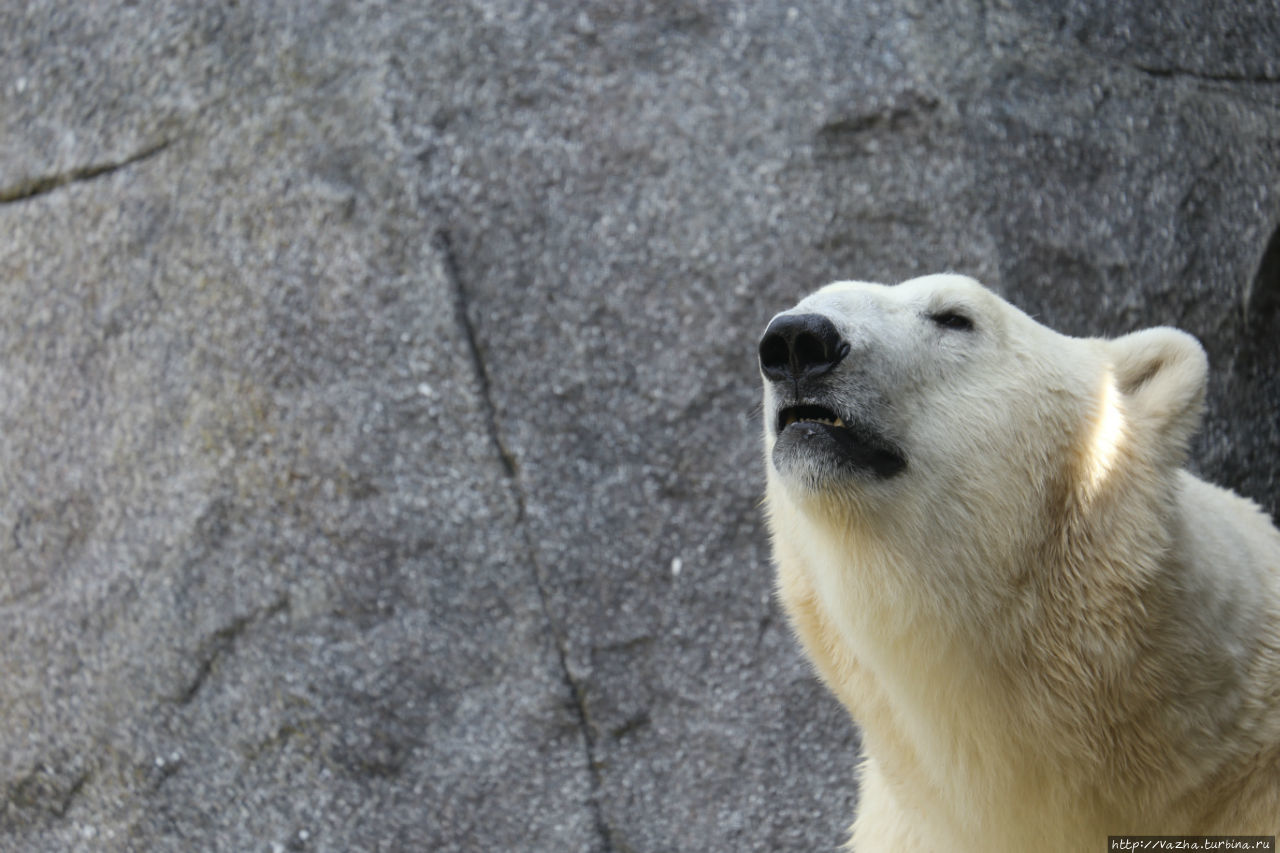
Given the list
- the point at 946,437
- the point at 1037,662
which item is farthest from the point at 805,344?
the point at 1037,662

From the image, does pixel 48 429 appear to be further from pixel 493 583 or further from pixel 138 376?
pixel 493 583

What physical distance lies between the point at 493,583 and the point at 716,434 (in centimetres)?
72

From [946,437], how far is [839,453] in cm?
20

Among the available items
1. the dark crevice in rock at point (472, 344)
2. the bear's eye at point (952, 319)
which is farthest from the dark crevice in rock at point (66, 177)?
the bear's eye at point (952, 319)

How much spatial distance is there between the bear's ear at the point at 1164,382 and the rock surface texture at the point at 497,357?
1.04 meters

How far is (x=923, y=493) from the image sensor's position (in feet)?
6.05

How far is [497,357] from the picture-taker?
9.85 feet

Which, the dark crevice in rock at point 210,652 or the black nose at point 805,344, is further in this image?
the dark crevice in rock at point 210,652

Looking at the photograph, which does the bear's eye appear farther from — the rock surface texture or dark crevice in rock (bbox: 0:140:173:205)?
dark crevice in rock (bbox: 0:140:173:205)

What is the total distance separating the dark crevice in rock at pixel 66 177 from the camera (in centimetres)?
319

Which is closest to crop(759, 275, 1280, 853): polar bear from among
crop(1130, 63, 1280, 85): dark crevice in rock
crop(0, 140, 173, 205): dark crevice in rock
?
crop(1130, 63, 1280, 85): dark crevice in rock

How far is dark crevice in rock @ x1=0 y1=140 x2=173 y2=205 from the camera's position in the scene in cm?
319

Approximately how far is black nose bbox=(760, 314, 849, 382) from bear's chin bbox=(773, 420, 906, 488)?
0.09 m

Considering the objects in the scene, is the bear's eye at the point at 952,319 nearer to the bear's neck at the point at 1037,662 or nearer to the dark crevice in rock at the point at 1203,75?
the bear's neck at the point at 1037,662
